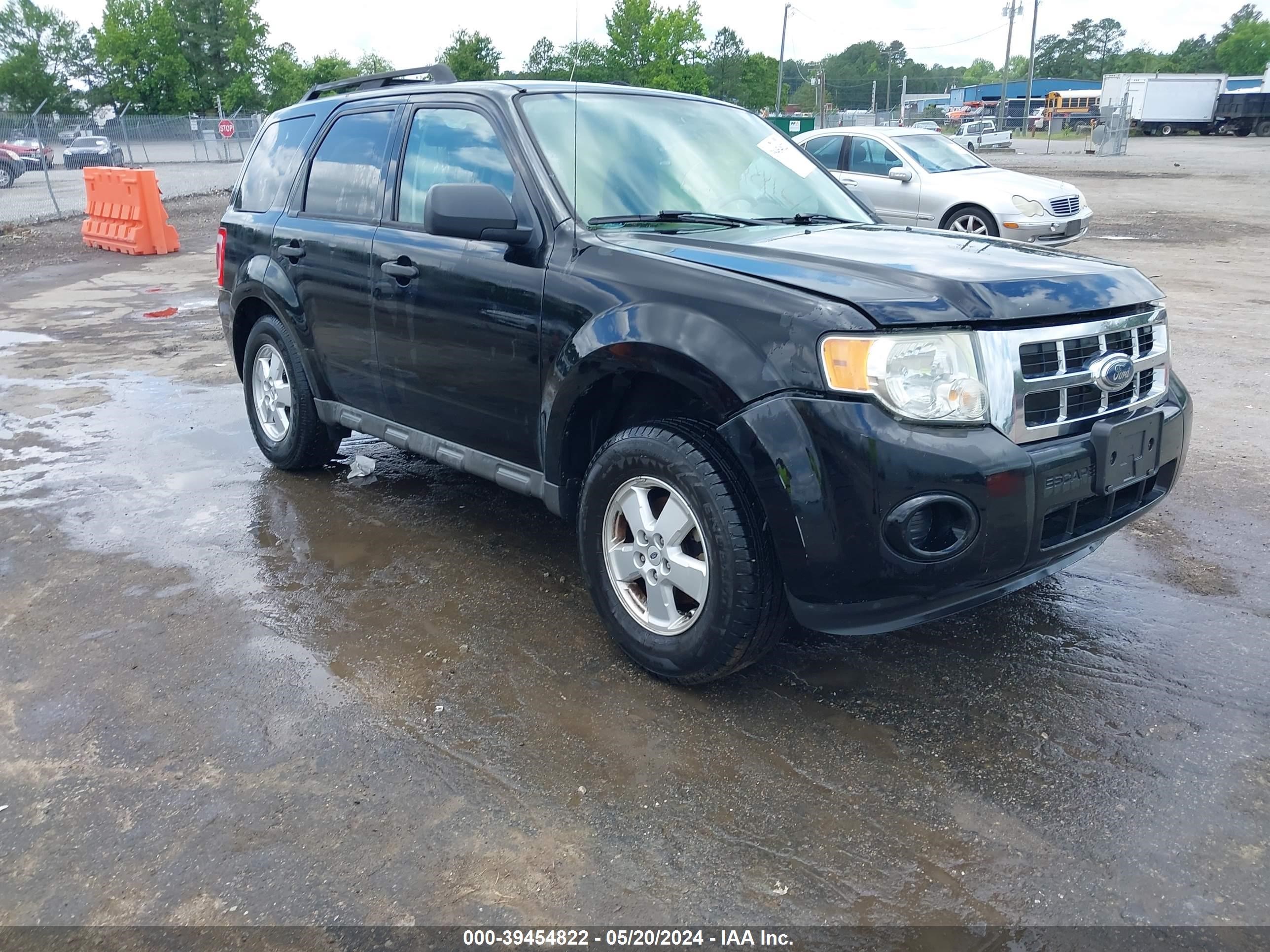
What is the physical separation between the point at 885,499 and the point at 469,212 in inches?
68.6

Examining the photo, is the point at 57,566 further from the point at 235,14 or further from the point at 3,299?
the point at 235,14

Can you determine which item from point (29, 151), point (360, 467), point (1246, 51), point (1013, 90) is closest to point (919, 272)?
point (360, 467)

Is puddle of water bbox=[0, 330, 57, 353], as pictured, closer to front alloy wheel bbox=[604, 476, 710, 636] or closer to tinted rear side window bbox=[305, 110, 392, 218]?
tinted rear side window bbox=[305, 110, 392, 218]

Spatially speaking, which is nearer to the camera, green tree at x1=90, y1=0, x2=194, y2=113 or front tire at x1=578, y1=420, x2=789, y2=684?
front tire at x1=578, y1=420, x2=789, y2=684

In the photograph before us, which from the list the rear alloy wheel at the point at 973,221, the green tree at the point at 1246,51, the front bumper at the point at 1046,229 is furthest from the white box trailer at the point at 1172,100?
the green tree at the point at 1246,51

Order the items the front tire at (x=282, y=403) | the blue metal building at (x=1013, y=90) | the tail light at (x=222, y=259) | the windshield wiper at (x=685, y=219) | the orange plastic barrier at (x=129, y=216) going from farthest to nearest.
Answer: the blue metal building at (x=1013, y=90)
the orange plastic barrier at (x=129, y=216)
the tail light at (x=222, y=259)
the front tire at (x=282, y=403)
the windshield wiper at (x=685, y=219)

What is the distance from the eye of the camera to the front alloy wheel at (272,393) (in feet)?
17.5

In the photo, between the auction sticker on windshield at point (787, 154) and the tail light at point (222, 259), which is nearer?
the auction sticker on windshield at point (787, 154)

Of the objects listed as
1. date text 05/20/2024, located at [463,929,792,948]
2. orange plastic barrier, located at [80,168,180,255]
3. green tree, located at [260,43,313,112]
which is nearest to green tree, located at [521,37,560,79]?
date text 05/20/2024, located at [463,929,792,948]

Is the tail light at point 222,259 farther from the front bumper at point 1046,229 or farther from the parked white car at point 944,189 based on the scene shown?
the front bumper at point 1046,229

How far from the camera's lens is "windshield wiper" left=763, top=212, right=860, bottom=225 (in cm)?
393

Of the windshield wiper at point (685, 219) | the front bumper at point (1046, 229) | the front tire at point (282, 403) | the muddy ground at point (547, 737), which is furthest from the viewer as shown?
the front bumper at point (1046, 229)

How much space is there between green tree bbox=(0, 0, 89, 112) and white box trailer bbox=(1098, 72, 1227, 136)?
76294mm

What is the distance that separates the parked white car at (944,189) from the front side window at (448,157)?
826cm
